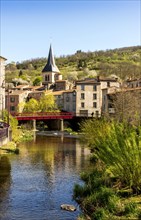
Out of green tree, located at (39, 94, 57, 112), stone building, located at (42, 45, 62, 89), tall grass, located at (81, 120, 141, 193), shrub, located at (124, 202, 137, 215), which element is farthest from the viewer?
stone building, located at (42, 45, 62, 89)

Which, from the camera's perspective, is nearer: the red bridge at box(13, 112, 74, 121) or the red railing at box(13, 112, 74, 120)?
the red bridge at box(13, 112, 74, 121)

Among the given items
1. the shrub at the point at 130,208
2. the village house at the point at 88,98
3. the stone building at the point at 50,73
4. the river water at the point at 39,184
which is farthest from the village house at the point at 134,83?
the shrub at the point at 130,208

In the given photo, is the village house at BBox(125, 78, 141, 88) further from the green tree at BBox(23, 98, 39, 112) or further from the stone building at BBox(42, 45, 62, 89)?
the stone building at BBox(42, 45, 62, 89)

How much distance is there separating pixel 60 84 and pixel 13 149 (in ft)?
266

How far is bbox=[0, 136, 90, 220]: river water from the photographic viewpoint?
21.1m

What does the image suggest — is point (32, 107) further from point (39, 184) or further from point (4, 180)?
point (39, 184)

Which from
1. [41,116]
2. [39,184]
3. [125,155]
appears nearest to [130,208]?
[125,155]

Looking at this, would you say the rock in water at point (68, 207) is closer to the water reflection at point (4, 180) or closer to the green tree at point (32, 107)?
the water reflection at point (4, 180)

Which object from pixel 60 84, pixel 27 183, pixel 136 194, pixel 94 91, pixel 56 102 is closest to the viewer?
pixel 136 194

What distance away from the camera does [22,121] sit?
90375 millimetres

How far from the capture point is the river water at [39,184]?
21.1 metres

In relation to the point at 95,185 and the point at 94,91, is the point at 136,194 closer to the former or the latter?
the point at 95,185

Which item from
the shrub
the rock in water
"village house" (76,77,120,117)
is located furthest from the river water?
"village house" (76,77,120,117)

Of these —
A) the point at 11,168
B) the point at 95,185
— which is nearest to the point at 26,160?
the point at 11,168
